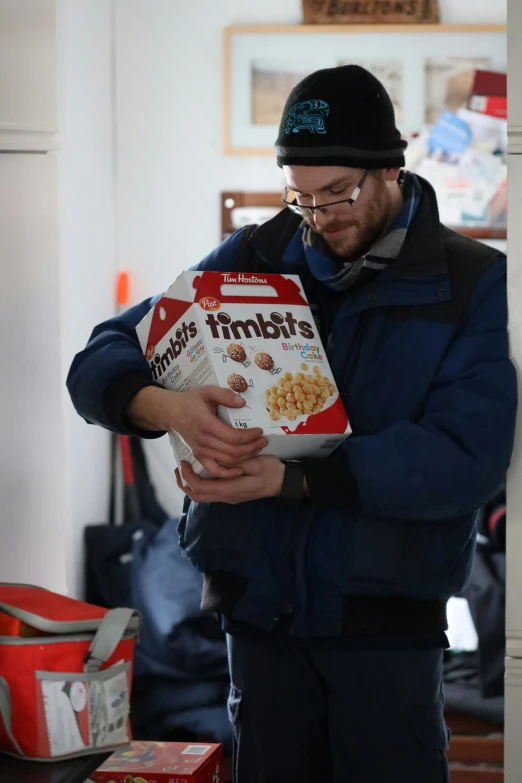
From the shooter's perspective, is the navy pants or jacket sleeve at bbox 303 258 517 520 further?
the navy pants

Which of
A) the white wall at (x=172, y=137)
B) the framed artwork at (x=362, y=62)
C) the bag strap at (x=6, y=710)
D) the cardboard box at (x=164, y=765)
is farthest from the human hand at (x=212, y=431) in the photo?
the framed artwork at (x=362, y=62)

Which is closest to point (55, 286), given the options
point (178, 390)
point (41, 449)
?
point (41, 449)

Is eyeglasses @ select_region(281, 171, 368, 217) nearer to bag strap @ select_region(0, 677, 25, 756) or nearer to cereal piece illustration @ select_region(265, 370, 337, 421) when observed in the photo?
cereal piece illustration @ select_region(265, 370, 337, 421)

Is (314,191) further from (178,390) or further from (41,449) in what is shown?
(41,449)

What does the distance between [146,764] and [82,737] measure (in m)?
0.65

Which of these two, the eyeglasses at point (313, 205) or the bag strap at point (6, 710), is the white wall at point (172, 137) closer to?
the eyeglasses at point (313, 205)

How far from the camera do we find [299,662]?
4.74 feet

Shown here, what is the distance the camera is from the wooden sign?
122 inches

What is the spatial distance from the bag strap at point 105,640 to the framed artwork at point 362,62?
86.2 inches

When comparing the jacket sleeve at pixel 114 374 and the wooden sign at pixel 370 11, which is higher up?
the wooden sign at pixel 370 11

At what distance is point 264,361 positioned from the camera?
52.8 inches

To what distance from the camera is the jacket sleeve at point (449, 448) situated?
128 cm

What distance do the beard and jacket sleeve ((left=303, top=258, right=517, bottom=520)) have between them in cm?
19

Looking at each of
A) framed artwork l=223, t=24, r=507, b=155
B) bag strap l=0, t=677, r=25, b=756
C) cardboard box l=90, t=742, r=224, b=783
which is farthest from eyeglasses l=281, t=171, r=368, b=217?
framed artwork l=223, t=24, r=507, b=155
